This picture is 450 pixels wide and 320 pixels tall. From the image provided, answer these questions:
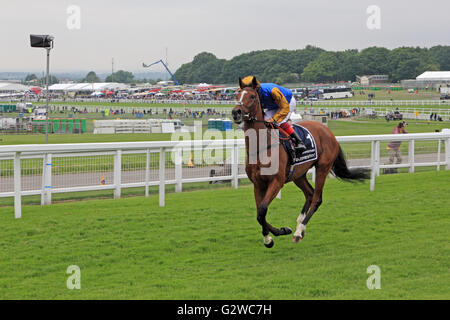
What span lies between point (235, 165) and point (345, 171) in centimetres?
308

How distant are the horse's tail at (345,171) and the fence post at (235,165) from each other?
9.46 ft

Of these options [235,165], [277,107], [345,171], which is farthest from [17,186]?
[235,165]

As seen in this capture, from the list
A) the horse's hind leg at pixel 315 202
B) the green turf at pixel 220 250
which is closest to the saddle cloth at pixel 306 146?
the horse's hind leg at pixel 315 202

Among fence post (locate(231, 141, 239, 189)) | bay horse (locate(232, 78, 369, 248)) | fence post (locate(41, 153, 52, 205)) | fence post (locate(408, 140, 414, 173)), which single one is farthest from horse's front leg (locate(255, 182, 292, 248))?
fence post (locate(408, 140, 414, 173))

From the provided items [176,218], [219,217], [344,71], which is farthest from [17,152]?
[344,71]

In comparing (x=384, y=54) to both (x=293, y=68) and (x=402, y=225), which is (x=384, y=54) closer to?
(x=293, y=68)

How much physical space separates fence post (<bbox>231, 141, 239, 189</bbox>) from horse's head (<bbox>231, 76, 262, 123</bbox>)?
4.77m

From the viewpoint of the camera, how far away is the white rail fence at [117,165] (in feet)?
26.1

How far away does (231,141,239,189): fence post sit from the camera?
10773mm

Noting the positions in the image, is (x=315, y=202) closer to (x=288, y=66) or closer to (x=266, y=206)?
(x=266, y=206)

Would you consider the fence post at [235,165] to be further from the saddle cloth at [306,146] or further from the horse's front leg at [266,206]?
the horse's front leg at [266,206]

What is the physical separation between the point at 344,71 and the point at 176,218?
48.4m
